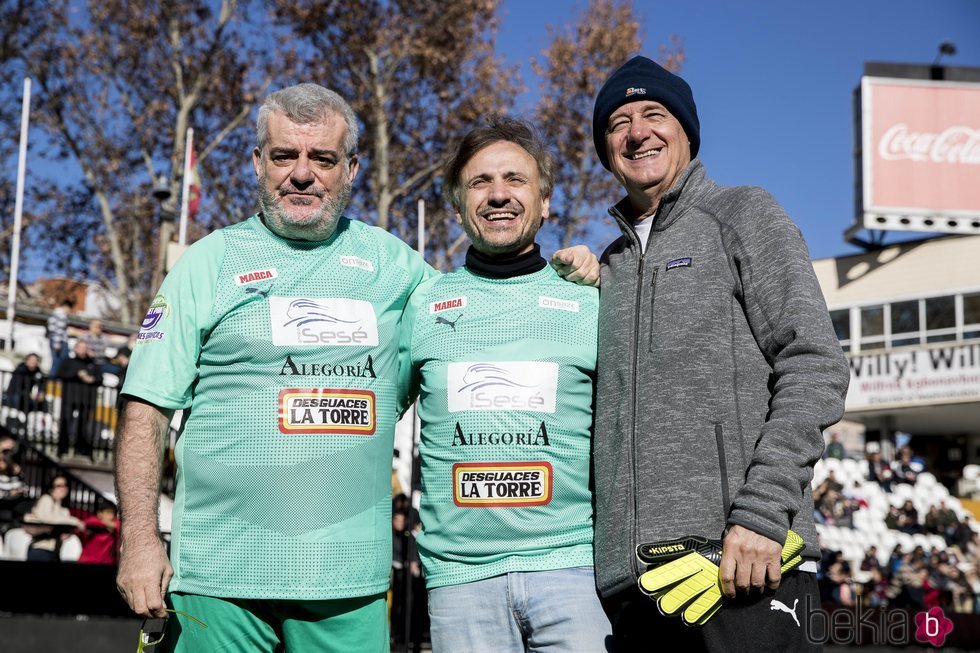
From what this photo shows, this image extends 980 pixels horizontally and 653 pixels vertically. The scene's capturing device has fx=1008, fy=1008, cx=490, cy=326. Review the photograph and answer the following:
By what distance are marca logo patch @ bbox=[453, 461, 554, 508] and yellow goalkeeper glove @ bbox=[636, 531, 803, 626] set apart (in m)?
0.45

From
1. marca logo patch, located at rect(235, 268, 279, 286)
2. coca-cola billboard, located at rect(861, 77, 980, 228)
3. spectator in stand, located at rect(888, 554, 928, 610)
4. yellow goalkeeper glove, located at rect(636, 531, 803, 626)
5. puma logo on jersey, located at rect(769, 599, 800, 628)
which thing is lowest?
spectator in stand, located at rect(888, 554, 928, 610)

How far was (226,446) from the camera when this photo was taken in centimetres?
288

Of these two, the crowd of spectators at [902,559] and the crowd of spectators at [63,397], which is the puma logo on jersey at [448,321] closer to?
the crowd of spectators at [902,559]

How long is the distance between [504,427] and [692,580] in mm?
732

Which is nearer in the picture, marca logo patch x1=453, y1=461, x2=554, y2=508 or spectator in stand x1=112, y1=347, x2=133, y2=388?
marca logo patch x1=453, y1=461, x2=554, y2=508

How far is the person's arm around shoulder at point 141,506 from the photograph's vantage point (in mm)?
2701

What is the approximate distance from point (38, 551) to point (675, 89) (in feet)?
27.5

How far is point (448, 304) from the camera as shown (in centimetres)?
318

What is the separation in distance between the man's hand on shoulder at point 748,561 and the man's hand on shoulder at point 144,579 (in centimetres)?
148

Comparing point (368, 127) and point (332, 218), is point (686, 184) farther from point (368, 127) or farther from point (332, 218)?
point (368, 127)

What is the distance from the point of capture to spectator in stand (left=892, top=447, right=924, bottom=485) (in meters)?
21.5

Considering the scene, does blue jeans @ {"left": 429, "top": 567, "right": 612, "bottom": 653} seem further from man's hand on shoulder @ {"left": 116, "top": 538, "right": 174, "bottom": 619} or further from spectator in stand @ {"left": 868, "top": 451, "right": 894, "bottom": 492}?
spectator in stand @ {"left": 868, "top": 451, "right": 894, "bottom": 492}

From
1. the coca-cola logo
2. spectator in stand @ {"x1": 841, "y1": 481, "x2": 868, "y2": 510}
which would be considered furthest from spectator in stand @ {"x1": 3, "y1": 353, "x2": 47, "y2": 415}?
the coca-cola logo

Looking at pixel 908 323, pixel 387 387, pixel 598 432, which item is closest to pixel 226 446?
pixel 387 387
